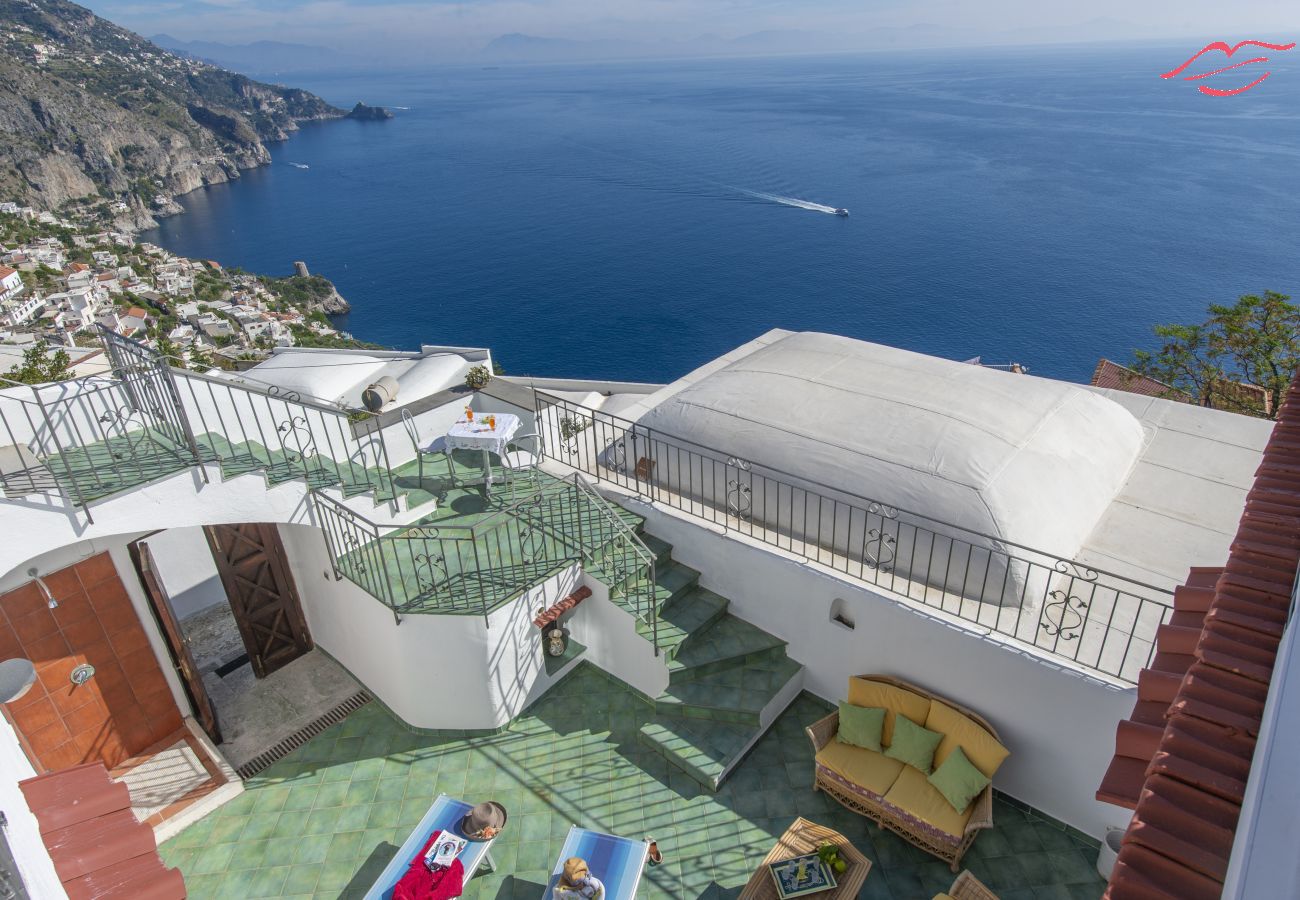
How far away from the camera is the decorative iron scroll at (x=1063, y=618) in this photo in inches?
254

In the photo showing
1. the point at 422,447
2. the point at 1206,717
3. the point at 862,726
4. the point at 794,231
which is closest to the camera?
the point at 1206,717

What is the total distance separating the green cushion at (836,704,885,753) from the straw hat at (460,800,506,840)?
11.2ft

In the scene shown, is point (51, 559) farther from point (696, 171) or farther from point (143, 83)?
point (143, 83)

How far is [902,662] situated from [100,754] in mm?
8673

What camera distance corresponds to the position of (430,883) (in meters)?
5.89

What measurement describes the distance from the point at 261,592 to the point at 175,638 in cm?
105

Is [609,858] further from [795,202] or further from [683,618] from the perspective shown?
[795,202]

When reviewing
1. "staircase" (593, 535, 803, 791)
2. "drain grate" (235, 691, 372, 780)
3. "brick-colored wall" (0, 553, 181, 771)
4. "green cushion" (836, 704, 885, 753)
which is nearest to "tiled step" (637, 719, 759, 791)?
"staircase" (593, 535, 803, 791)

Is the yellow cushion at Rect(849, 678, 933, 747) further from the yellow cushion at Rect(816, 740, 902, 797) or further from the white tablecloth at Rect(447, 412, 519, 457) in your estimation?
the white tablecloth at Rect(447, 412, 519, 457)

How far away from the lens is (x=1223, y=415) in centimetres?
954

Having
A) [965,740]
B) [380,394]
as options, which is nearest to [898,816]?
[965,740]

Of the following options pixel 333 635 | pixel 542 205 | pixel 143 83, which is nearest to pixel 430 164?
pixel 542 205

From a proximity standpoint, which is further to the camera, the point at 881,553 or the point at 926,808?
the point at 881,553

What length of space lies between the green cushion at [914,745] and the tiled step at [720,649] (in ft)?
5.32
